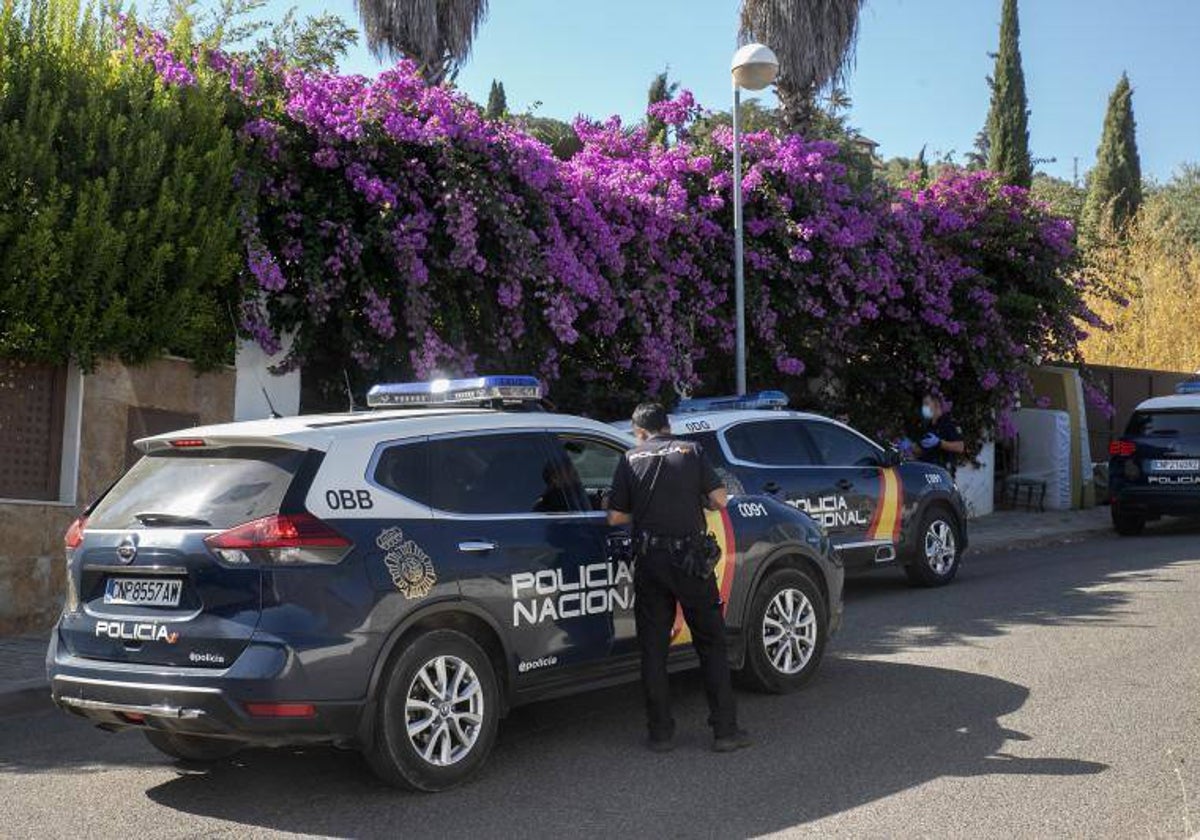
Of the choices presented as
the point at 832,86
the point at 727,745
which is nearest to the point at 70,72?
the point at 727,745

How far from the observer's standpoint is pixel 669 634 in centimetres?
633

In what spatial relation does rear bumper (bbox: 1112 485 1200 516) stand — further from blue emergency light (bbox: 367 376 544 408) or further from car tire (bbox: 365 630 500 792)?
car tire (bbox: 365 630 500 792)

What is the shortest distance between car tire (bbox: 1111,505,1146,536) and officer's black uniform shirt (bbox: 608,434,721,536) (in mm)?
12270

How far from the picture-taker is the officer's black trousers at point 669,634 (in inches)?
245

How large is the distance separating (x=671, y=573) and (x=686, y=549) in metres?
0.14

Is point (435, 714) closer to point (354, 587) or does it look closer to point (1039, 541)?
point (354, 587)

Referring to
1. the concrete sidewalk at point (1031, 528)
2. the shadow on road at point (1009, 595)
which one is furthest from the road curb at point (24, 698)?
the concrete sidewalk at point (1031, 528)

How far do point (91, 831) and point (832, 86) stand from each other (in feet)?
58.9

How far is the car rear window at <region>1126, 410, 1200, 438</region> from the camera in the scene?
1614cm

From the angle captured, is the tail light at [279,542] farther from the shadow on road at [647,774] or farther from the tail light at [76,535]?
the shadow on road at [647,774]

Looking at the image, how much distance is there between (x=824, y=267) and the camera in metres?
16.3

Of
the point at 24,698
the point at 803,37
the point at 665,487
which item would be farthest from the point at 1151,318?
the point at 24,698

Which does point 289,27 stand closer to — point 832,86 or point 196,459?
point 832,86

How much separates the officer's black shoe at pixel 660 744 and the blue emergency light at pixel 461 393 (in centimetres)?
184
